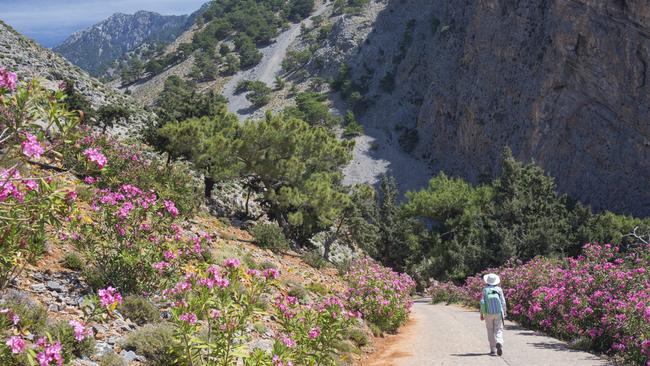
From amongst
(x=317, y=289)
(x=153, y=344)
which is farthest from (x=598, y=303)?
(x=153, y=344)

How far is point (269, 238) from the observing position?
64.5 ft

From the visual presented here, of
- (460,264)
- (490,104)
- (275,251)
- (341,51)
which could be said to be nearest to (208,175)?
(275,251)

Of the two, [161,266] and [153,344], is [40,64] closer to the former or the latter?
[161,266]

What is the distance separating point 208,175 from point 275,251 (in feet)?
22.6

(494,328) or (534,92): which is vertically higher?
(534,92)

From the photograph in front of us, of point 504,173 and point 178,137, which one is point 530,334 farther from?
point 504,173

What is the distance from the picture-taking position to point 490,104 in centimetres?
5959

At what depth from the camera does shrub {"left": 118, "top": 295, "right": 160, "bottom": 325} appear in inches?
289

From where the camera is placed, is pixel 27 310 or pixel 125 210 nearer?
pixel 27 310

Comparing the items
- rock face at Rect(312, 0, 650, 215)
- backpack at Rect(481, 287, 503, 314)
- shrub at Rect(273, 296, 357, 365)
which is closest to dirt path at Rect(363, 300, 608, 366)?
backpack at Rect(481, 287, 503, 314)

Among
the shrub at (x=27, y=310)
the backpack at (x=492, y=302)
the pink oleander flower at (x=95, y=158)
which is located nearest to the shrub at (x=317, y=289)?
the backpack at (x=492, y=302)

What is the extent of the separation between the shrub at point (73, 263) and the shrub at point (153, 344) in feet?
7.95

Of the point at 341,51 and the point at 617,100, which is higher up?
the point at 341,51

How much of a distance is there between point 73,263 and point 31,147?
536 centimetres
